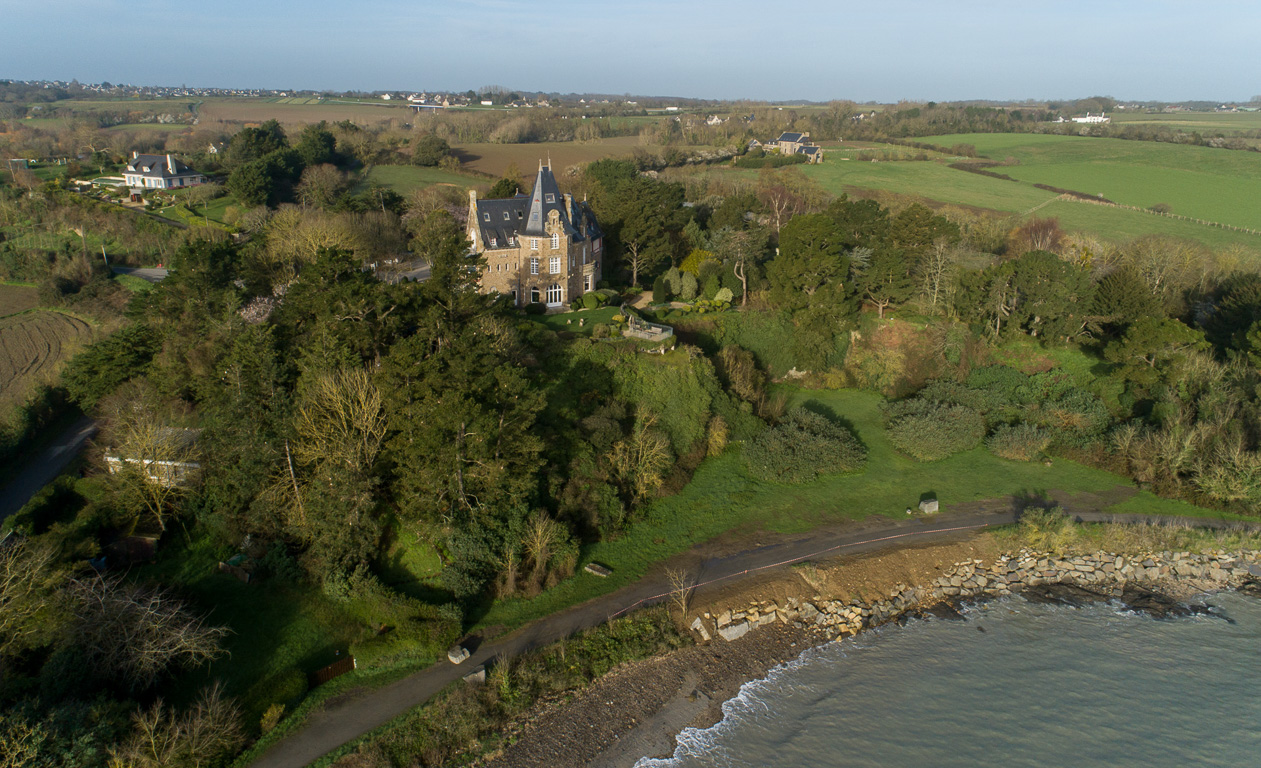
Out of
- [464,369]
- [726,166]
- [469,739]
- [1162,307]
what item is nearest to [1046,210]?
[1162,307]

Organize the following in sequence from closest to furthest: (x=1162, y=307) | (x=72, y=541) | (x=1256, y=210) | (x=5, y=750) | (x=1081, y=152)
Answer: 1. (x=5, y=750)
2. (x=72, y=541)
3. (x=1162, y=307)
4. (x=1256, y=210)
5. (x=1081, y=152)

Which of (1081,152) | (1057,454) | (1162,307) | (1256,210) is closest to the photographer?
(1057,454)

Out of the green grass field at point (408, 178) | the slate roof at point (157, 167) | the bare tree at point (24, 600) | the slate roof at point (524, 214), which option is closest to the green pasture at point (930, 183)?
the slate roof at point (524, 214)

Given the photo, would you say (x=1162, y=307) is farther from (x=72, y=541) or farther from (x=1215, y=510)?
(x=72, y=541)

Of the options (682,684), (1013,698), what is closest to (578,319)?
(682,684)

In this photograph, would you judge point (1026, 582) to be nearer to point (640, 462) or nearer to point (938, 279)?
point (640, 462)

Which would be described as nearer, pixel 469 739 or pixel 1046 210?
pixel 469 739
